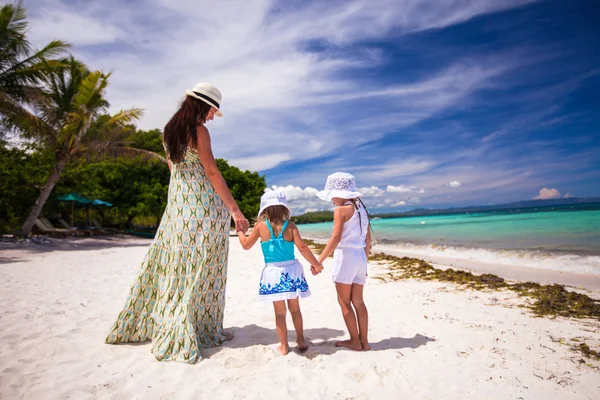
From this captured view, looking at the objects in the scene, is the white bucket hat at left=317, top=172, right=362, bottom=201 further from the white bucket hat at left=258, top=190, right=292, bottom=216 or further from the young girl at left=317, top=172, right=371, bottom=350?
the white bucket hat at left=258, top=190, right=292, bottom=216

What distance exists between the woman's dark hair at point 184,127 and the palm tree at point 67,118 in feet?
48.5

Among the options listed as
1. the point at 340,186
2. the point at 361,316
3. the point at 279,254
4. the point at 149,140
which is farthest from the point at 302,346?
the point at 149,140

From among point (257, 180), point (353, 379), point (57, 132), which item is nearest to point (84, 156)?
point (57, 132)

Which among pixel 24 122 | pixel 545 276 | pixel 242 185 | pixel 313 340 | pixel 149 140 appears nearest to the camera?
pixel 313 340

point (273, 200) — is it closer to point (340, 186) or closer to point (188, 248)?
point (340, 186)

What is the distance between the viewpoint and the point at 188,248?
9.91 feet

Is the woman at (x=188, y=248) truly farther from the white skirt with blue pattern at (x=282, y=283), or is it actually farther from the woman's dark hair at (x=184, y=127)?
the white skirt with blue pattern at (x=282, y=283)

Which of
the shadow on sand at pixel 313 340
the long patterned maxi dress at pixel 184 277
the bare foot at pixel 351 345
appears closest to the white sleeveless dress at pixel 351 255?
the bare foot at pixel 351 345

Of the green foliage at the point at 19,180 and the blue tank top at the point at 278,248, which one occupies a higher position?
the green foliage at the point at 19,180

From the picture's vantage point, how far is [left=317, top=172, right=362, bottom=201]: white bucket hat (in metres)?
3.21

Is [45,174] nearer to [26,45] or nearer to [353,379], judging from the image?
[26,45]

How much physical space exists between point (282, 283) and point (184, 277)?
896 millimetres

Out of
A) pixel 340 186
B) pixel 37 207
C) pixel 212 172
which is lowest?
pixel 340 186

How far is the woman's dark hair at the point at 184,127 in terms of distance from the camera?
298 cm
